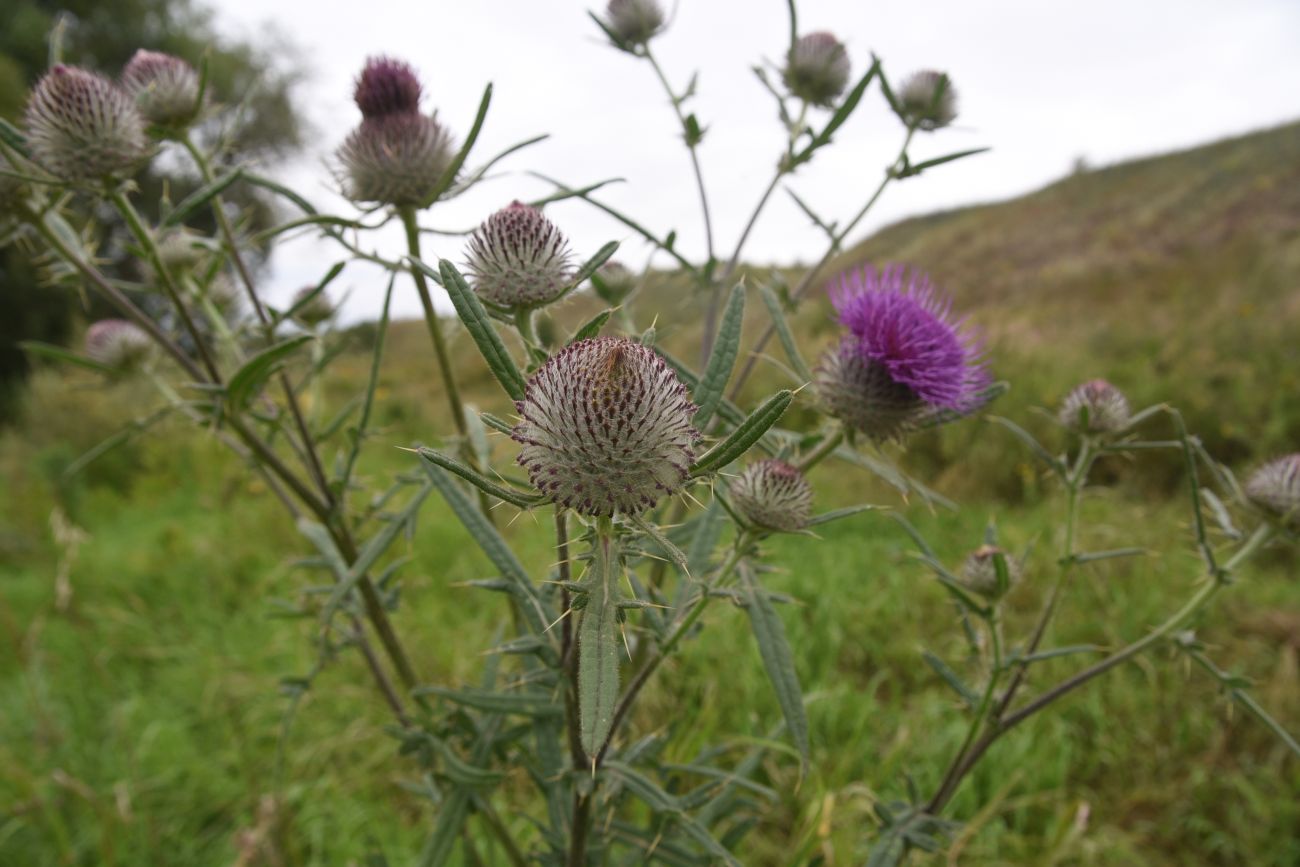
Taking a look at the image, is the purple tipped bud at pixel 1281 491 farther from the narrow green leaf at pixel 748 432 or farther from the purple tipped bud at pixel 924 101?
the narrow green leaf at pixel 748 432

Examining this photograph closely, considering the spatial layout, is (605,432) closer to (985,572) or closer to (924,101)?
(985,572)

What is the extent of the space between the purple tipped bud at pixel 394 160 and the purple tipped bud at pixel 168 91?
549 mm

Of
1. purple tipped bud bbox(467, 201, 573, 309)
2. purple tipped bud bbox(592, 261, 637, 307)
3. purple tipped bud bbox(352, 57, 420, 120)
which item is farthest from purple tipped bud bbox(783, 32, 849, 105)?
purple tipped bud bbox(467, 201, 573, 309)

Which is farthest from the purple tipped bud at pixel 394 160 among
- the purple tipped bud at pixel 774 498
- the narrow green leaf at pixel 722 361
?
the purple tipped bud at pixel 774 498

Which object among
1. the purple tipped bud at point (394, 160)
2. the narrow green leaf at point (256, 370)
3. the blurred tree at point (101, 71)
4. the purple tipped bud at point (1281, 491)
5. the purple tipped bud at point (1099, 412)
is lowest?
the purple tipped bud at point (1281, 491)

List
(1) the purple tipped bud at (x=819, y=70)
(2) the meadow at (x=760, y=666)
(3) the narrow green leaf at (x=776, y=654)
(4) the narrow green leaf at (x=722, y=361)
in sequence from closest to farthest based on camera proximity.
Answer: (4) the narrow green leaf at (x=722, y=361) < (3) the narrow green leaf at (x=776, y=654) < (1) the purple tipped bud at (x=819, y=70) < (2) the meadow at (x=760, y=666)

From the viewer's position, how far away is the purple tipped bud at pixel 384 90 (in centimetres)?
216

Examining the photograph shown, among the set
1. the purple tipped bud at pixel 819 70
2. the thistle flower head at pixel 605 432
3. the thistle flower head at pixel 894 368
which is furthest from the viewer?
the purple tipped bud at pixel 819 70

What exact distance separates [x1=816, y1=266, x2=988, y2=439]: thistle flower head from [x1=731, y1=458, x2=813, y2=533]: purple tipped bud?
365 millimetres

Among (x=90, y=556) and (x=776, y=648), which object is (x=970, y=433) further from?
(x=90, y=556)

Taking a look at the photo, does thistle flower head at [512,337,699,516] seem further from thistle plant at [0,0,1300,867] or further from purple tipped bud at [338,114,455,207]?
purple tipped bud at [338,114,455,207]

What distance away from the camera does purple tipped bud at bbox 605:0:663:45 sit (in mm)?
2533

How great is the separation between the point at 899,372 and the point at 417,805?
12.7ft

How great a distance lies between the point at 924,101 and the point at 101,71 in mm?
16903
